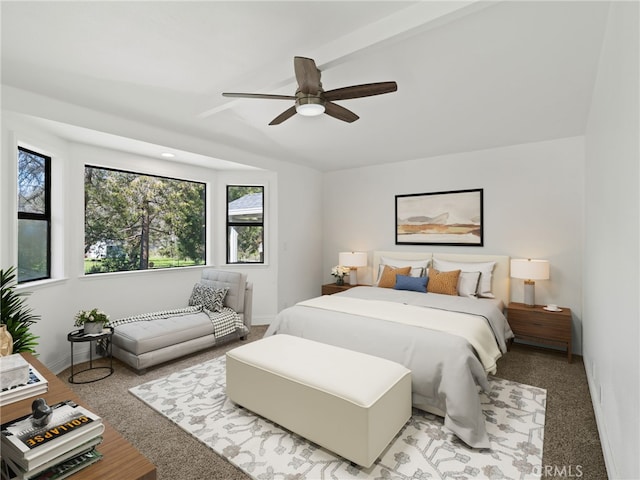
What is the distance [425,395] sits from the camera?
2.30 metres

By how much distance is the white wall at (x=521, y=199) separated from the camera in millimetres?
3676

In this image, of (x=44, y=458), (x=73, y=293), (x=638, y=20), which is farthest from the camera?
(x=73, y=293)

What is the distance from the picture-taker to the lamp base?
3.70 metres

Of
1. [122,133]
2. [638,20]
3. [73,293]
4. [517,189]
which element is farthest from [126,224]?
[517,189]

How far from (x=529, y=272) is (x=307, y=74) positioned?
3.24 m

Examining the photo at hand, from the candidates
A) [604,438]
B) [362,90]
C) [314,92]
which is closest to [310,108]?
[314,92]

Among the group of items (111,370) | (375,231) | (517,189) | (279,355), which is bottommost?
(111,370)

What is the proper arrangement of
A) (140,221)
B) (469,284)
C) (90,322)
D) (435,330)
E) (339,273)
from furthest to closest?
(339,273) → (140,221) → (469,284) → (90,322) → (435,330)

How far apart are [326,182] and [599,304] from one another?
14.0 ft

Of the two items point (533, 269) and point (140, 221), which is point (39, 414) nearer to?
point (140, 221)

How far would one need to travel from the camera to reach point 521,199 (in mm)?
3975

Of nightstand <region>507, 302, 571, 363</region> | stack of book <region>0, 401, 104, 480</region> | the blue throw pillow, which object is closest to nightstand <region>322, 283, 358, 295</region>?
the blue throw pillow

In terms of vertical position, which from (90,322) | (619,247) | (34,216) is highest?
(34,216)

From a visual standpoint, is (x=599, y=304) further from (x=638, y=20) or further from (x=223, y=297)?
(x=223, y=297)
